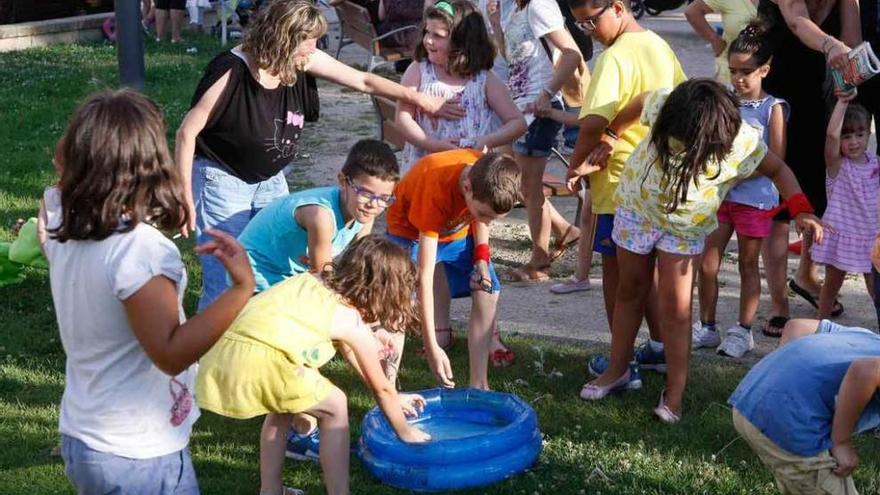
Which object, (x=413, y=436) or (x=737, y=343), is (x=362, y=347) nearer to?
(x=413, y=436)

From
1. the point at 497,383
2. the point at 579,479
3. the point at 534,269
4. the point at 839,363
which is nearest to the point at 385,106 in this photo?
the point at 534,269

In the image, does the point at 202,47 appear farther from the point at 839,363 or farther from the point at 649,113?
the point at 839,363

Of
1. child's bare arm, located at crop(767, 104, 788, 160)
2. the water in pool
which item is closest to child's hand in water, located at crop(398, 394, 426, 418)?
the water in pool

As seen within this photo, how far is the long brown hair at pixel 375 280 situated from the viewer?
389 cm

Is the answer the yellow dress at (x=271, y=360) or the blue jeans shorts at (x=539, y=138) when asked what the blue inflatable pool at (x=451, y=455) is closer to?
the yellow dress at (x=271, y=360)

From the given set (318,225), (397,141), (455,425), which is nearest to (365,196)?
(318,225)

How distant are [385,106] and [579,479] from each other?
→ 4013 millimetres

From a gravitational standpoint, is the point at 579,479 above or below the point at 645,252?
below

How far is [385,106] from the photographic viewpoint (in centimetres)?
783

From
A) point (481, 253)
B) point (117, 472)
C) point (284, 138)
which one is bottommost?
point (481, 253)

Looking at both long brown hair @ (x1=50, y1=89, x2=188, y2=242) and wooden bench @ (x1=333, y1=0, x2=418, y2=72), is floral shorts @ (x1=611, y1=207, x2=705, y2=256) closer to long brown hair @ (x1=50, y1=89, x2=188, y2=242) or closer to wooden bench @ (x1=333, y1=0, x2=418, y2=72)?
long brown hair @ (x1=50, y1=89, x2=188, y2=242)

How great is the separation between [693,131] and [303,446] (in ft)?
6.03

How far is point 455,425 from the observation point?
4.81m

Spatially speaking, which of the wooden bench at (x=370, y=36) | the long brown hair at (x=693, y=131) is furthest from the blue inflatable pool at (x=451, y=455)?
the wooden bench at (x=370, y=36)
